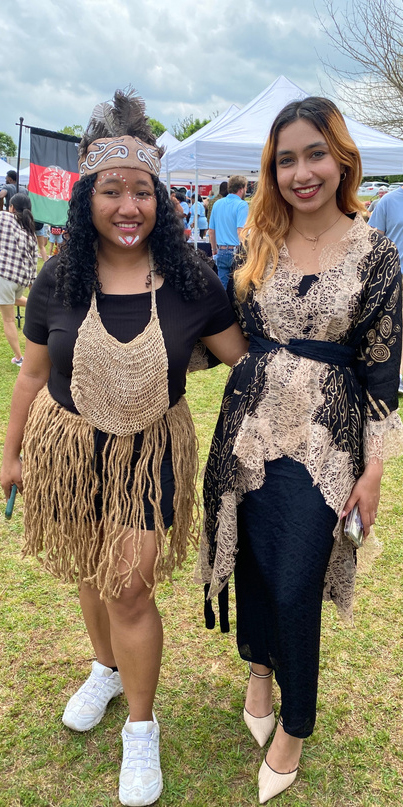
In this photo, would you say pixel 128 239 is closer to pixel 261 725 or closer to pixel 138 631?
pixel 138 631

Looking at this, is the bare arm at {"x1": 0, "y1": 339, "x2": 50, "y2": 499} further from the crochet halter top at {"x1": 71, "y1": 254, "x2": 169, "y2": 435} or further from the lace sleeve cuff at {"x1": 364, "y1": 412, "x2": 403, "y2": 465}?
the lace sleeve cuff at {"x1": 364, "y1": 412, "x2": 403, "y2": 465}

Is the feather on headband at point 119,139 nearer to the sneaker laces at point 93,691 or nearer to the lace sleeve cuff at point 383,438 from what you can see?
the lace sleeve cuff at point 383,438

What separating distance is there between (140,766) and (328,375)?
127cm

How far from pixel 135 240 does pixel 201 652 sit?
1.61 m

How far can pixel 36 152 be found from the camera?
21.7 feet

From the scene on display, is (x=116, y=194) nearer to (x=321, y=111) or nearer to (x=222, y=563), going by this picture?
(x=321, y=111)

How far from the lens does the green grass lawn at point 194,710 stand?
1.77 m

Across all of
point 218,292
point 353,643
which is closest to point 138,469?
point 218,292

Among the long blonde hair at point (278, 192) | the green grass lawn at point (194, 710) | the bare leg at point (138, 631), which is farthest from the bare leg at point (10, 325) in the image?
the bare leg at point (138, 631)

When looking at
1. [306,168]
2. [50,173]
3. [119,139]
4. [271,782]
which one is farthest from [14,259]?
[271,782]

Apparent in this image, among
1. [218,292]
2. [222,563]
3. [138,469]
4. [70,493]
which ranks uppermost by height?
[218,292]

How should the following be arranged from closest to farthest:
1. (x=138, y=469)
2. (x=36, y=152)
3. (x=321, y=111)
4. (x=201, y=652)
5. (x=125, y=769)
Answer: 1. (x=321, y=111)
2. (x=138, y=469)
3. (x=125, y=769)
4. (x=201, y=652)
5. (x=36, y=152)

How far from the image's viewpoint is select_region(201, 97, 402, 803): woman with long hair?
5.00 feet

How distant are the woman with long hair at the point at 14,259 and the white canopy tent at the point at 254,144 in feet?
10.5
